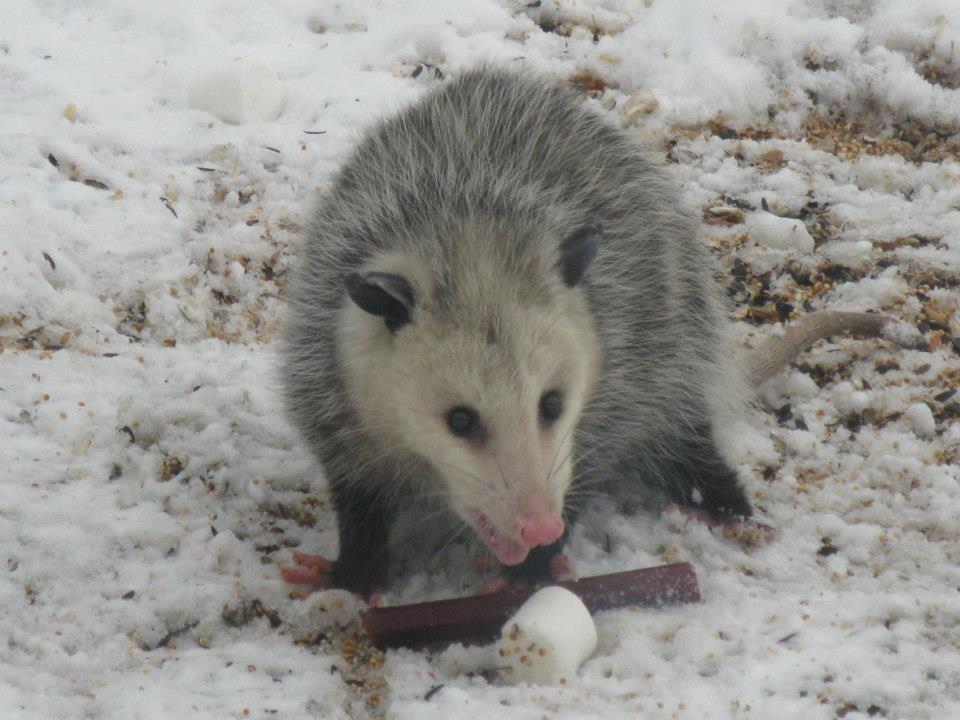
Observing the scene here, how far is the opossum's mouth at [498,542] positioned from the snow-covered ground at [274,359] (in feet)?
0.71

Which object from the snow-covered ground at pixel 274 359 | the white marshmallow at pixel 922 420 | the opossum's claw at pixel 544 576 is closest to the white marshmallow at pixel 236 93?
the snow-covered ground at pixel 274 359

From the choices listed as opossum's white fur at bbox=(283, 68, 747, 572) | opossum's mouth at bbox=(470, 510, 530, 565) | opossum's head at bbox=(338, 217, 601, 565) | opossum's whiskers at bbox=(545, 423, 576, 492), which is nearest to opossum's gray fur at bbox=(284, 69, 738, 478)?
opossum's white fur at bbox=(283, 68, 747, 572)

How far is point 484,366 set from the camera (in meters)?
2.17

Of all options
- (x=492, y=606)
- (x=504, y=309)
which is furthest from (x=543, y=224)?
(x=492, y=606)

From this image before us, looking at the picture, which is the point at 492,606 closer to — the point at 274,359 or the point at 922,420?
the point at 274,359

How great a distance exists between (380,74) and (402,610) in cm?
236

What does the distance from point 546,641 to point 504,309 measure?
62 cm

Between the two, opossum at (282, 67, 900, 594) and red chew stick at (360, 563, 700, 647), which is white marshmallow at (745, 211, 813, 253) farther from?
red chew stick at (360, 563, 700, 647)

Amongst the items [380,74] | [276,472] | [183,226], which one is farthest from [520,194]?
[380,74]

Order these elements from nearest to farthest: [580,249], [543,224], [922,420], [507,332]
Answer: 1. [507,332]
2. [580,249]
3. [543,224]
4. [922,420]

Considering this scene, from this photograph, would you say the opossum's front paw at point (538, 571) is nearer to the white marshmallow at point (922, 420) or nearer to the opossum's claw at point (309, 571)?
the opossum's claw at point (309, 571)

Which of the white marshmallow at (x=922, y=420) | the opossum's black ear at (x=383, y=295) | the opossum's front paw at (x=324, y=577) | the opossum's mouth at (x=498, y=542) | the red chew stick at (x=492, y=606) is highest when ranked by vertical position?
the opossum's black ear at (x=383, y=295)

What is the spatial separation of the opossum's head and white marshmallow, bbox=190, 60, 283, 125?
1.69m

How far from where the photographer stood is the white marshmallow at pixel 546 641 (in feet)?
7.11
